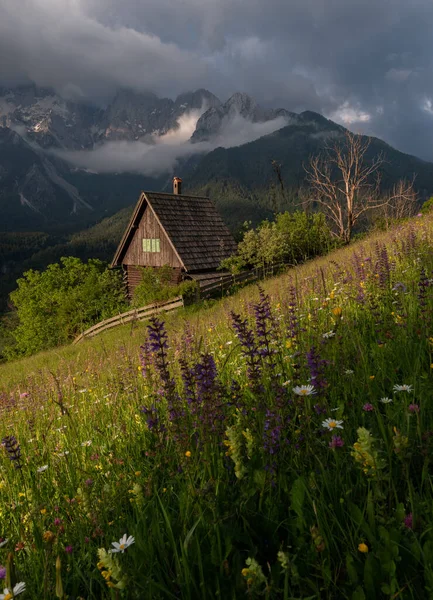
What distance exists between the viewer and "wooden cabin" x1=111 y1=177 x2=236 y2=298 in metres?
31.3

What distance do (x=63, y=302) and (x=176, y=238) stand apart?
12334 mm

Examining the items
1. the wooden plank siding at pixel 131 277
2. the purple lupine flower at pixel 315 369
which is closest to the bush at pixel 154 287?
the wooden plank siding at pixel 131 277

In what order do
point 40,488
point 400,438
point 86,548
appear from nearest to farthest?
1. point 400,438
2. point 86,548
3. point 40,488

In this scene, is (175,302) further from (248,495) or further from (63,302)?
(248,495)

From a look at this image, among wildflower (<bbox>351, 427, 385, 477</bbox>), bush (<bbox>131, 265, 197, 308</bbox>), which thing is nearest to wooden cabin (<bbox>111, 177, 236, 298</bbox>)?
bush (<bbox>131, 265, 197, 308</bbox>)

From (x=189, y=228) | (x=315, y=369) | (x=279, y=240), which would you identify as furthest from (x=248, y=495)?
(x=189, y=228)

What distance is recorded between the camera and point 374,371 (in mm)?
2881

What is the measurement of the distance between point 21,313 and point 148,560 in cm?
4515

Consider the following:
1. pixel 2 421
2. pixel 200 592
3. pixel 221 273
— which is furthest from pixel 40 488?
pixel 221 273

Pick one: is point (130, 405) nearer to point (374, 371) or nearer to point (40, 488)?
point (40, 488)

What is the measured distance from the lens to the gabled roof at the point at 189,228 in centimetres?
3141

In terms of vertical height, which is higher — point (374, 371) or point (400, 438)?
point (400, 438)

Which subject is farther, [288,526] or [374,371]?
[374,371]

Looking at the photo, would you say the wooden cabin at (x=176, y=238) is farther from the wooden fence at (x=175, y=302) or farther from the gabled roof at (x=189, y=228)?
the wooden fence at (x=175, y=302)
